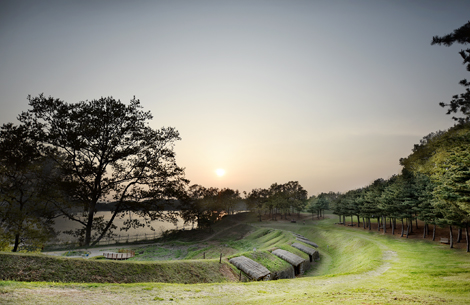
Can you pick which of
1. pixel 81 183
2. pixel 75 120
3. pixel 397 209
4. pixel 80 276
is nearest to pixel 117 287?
pixel 80 276

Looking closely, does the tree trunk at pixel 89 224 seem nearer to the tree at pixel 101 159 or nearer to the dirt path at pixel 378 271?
the tree at pixel 101 159

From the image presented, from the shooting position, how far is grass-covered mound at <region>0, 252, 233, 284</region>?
11930 millimetres

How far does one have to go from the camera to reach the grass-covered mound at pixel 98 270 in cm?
1193

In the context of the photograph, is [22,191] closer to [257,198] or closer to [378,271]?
[378,271]

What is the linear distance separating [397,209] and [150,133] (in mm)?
46781

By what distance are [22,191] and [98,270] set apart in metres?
14.3

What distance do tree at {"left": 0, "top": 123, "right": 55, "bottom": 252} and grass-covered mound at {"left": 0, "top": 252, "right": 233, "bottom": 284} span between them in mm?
9842

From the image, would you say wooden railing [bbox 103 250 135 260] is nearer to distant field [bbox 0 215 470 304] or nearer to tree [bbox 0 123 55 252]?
tree [bbox 0 123 55 252]

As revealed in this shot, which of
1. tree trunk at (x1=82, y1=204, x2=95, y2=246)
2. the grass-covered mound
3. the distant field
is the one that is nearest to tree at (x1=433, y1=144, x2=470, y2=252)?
the distant field

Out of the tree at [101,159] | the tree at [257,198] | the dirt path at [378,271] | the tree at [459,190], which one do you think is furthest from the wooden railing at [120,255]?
the tree at [257,198]

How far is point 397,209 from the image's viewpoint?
42.6 m

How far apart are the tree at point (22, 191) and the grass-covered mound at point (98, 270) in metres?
9.84

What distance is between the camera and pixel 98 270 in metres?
14.5

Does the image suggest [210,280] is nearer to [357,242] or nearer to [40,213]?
[40,213]
